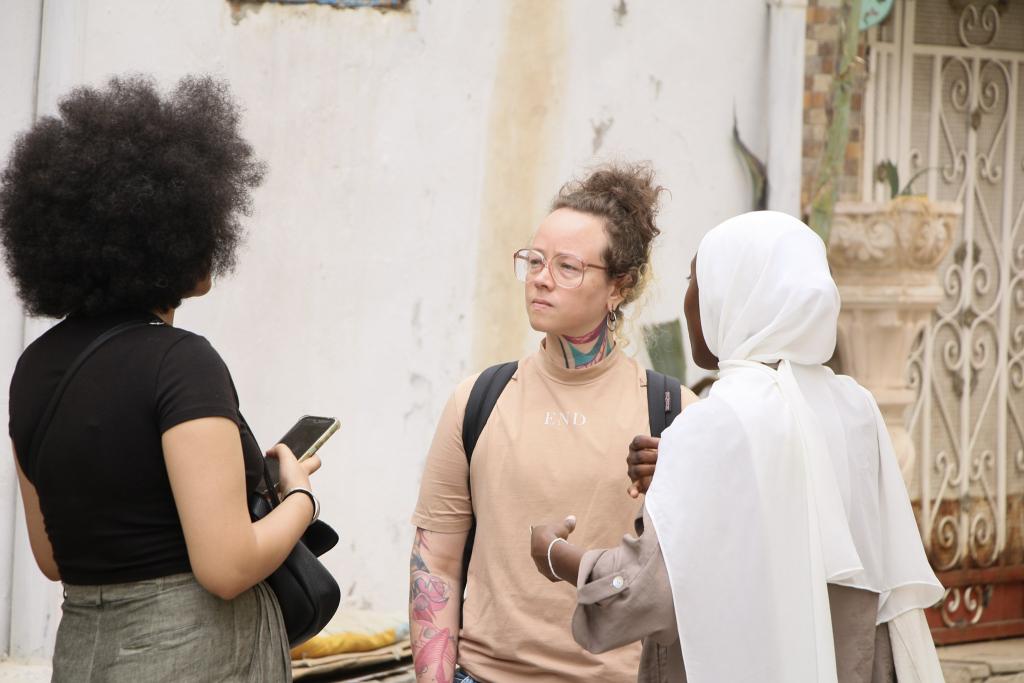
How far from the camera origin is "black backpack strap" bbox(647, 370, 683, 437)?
2.88 m

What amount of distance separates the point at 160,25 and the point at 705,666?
319cm

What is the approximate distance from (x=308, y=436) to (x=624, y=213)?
91 centimetres

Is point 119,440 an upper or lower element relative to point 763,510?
upper

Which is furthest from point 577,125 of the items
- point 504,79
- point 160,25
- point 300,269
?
point 160,25

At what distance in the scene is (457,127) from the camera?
4867mm

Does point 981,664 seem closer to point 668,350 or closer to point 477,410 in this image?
point 668,350

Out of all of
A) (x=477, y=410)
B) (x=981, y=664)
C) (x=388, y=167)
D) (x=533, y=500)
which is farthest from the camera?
(x=981, y=664)

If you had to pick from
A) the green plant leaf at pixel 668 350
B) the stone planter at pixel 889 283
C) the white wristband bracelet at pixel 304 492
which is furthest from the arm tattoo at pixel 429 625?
the stone planter at pixel 889 283

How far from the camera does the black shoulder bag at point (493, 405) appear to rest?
2.88 m

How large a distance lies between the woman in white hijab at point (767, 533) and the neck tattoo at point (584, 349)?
1.89 feet

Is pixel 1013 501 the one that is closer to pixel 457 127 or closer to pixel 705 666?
pixel 457 127

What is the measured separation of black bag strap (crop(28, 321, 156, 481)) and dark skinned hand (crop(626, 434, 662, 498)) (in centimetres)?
98

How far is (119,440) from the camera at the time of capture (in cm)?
219

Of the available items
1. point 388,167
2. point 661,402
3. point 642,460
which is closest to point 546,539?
point 642,460
